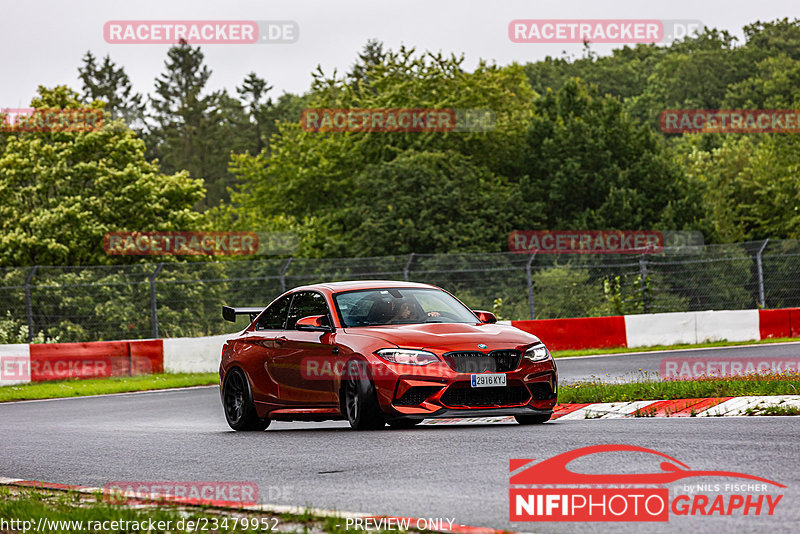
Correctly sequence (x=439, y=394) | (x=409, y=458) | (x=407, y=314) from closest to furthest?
(x=409, y=458)
(x=439, y=394)
(x=407, y=314)

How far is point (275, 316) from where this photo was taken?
1256 cm

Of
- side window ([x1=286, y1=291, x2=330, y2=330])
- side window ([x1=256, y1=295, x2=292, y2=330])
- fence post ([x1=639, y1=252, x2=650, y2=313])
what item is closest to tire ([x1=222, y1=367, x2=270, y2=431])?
side window ([x1=256, y1=295, x2=292, y2=330])

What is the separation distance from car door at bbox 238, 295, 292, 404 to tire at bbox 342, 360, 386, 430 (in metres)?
1.21

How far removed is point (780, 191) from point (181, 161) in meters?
51.0

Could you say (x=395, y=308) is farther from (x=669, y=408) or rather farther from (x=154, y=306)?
(x=154, y=306)

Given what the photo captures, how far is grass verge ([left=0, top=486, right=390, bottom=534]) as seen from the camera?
6.01 meters

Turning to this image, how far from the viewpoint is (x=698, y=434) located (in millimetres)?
9250

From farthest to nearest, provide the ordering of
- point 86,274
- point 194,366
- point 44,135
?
1. point 44,135
2. point 86,274
3. point 194,366

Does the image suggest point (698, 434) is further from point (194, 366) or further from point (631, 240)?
point (631, 240)

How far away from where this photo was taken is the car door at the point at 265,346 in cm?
1197

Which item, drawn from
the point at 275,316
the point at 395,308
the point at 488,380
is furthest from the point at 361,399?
the point at 275,316

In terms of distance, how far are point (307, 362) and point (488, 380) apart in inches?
78.8

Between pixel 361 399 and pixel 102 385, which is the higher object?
pixel 361 399

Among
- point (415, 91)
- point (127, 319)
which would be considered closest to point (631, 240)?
point (415, 91)
